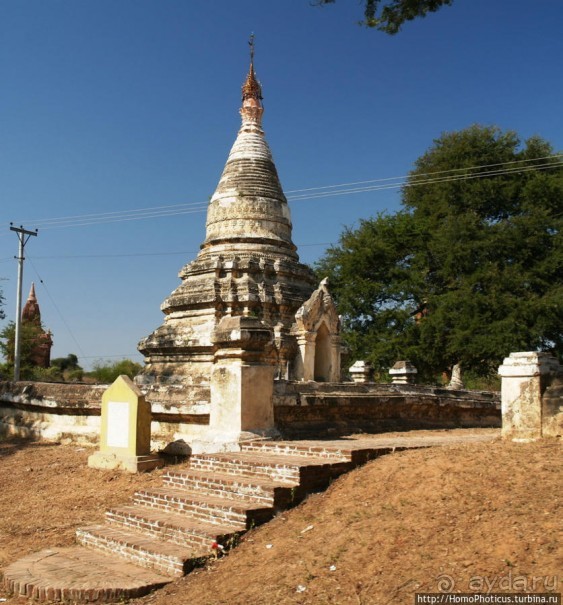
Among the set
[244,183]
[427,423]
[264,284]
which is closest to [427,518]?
[427,423]

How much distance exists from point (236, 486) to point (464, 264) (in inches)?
894

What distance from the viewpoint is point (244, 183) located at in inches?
789

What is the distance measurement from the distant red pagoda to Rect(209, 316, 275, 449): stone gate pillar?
37743 mm

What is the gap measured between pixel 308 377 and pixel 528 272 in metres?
14.5

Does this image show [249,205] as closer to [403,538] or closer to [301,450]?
[301,450]

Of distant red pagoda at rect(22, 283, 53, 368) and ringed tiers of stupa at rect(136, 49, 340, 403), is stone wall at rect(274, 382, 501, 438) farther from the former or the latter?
distant red pagoda at rect(22, 283, 53, 368)

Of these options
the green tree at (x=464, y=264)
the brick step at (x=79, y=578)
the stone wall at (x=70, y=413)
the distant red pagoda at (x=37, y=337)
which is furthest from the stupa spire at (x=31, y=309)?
the brick step at (x=79, y=578)

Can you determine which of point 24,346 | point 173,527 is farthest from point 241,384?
point 24,346

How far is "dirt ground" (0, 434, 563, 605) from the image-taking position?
15.8 ft

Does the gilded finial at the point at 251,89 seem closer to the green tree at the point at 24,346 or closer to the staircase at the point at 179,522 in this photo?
the staircase at the point at 179,522

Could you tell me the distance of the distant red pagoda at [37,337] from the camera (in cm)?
4706

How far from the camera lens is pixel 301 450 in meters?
8.08

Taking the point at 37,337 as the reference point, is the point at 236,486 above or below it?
below

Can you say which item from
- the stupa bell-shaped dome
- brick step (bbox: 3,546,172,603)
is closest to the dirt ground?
brick step (bbox: 3,546,172,603)
